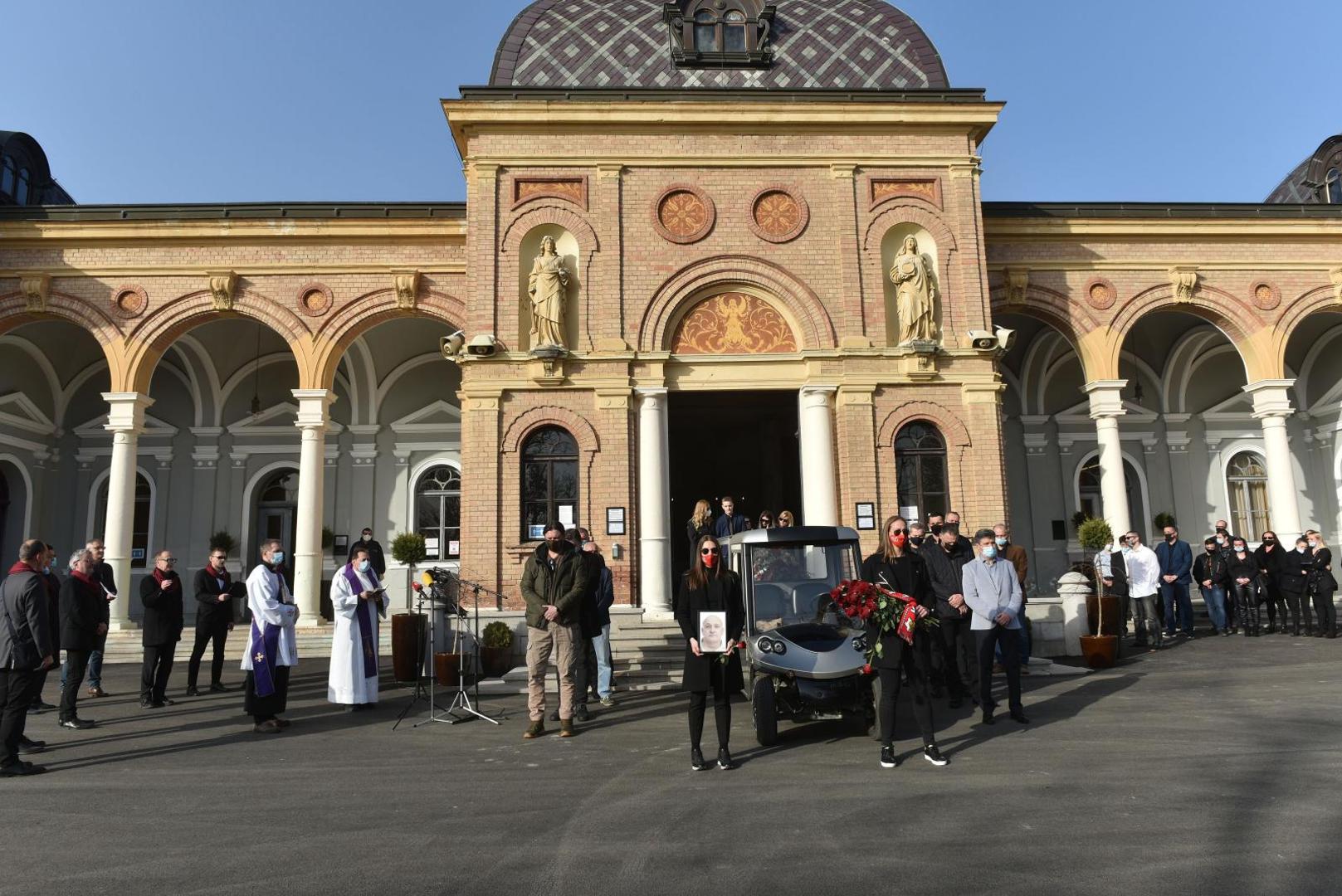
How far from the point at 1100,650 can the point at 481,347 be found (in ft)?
32.8

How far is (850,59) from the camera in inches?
661

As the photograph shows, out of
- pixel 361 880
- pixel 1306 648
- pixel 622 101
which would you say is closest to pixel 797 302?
pixel 622 101

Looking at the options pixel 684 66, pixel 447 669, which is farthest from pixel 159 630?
pixel 684 66

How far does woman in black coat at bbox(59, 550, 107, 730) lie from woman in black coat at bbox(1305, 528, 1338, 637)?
1661 cm

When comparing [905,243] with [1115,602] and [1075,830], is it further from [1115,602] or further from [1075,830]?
[1075,830]

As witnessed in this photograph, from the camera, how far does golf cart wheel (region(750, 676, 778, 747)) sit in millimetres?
7426

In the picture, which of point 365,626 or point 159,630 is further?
point 159,630

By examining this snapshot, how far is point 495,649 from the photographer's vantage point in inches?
464

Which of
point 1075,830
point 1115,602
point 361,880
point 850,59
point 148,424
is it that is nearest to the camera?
point 361,880

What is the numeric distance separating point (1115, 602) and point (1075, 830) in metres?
8.06

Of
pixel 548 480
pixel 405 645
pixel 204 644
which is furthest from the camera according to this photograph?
pixel 548 480

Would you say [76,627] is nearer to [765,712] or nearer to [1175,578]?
[765,712]

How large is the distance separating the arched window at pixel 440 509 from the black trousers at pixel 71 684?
10634 millimetres

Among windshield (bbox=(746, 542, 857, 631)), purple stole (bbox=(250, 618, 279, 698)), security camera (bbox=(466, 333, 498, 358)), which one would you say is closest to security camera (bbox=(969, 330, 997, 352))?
windshield (bbox=(746, 542, 857, 631))
